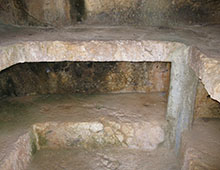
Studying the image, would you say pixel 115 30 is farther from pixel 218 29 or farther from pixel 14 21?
pixel 14 21

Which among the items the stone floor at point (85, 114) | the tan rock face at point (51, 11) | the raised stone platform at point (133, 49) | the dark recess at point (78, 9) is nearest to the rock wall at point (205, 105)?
the raised stone platform at point (133, 49)

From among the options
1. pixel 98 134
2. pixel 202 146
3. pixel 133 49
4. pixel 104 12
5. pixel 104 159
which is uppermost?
pixel 104 12

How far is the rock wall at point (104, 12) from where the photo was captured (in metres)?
3.30

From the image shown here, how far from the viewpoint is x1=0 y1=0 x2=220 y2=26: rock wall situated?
10.8 feet

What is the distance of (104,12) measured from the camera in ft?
11.3

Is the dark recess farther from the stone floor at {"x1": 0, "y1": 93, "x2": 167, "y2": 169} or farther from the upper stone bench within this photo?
the stone floor at {"x1": 0, "y1": 93, "x2": 167, "y2": 169}

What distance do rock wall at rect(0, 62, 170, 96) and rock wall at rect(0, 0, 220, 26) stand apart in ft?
2.93

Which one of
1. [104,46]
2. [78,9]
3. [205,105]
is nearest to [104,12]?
[78,9]

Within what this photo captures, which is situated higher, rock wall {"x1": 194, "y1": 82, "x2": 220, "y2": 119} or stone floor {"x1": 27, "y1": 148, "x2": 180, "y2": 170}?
rock wall {"x1": 194, "y1": 82, "x2": 220, "y2": 119}

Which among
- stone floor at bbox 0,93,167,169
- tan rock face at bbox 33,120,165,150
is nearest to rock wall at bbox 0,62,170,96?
stone floor at bbox 0,93,167,169

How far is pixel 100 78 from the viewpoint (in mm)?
4203

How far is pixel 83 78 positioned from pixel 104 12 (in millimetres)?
1363

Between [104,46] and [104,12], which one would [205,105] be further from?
[104,12]

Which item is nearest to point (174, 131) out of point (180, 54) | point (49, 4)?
point (180, 54)
